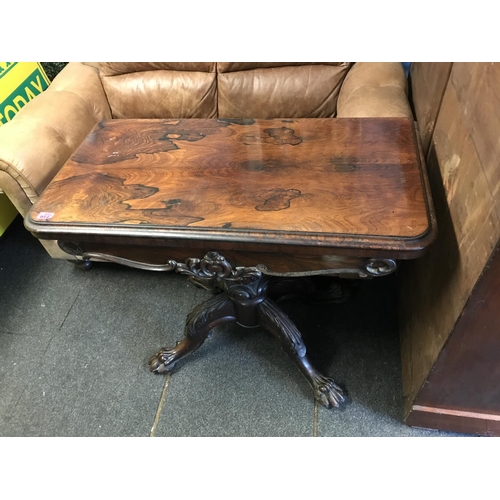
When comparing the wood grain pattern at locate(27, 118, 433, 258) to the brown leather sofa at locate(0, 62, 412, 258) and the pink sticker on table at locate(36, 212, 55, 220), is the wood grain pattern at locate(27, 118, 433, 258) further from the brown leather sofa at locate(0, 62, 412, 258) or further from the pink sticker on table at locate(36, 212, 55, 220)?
the brown leather sofa at locate(0, 62, 412, 258)

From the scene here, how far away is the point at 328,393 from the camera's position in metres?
1.10

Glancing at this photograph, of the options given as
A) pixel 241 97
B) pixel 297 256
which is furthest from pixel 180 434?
pixel 241 97

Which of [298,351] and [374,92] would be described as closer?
[298,351]

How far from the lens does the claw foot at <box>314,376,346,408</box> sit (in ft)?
3.61

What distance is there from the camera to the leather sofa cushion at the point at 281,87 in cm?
139

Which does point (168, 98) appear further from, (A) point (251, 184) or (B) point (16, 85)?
(A) point (251, 184)

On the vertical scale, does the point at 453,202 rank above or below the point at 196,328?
above

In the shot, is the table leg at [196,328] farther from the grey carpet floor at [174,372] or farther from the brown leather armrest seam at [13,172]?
the brown leather armrest seam at [13,172]

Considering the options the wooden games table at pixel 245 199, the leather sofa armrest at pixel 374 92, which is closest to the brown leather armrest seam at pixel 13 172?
the wooden games table at pixel 245 199

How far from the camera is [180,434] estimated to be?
1103 millimetres

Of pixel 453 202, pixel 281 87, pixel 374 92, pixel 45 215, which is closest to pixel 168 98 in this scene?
pixel 281 87

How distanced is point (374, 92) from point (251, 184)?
63 cm
